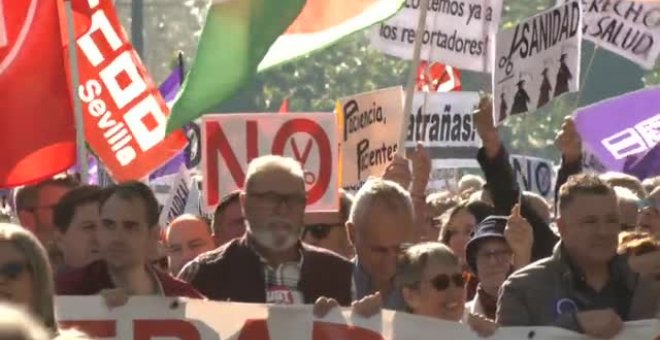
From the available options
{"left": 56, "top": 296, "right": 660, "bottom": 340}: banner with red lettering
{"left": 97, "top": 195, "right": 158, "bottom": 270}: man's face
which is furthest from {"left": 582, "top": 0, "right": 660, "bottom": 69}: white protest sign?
{"left": 97, "top": 195, "right": 158, "bottom": 270}: man's face

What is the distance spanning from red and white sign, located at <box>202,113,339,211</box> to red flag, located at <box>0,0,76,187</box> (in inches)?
38.2

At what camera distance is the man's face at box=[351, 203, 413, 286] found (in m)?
7.94

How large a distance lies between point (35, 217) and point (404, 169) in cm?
177

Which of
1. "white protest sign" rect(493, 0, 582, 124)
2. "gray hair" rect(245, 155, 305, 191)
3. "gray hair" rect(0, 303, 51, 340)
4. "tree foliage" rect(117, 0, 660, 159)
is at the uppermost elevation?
"white protest sign" rect(493, 0, 582, 124)

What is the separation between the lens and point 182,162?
15586 millimetres

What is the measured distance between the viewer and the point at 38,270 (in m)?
5.71

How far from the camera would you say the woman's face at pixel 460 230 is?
10242mm

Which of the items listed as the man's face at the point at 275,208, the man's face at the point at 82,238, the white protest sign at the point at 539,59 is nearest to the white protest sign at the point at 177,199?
the white protest sign at the point at 539,59

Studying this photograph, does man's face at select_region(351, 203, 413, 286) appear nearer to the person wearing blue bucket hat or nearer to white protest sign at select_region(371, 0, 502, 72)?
the person wearing blue bucket hat

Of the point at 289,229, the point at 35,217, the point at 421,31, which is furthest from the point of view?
the point at 421,31

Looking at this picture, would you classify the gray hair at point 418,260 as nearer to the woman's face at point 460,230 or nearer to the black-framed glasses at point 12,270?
the black-framed glasses at point 12,270

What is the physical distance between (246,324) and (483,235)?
5.74 feet

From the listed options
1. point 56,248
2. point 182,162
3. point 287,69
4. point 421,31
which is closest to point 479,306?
point 56,248

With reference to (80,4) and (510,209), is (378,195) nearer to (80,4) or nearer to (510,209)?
(510,209)
